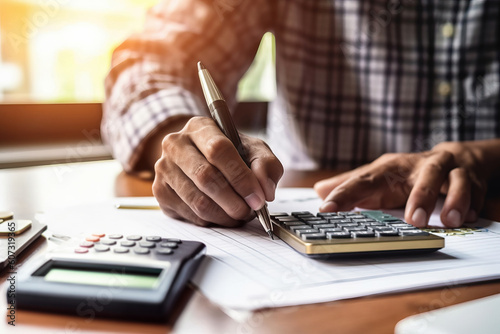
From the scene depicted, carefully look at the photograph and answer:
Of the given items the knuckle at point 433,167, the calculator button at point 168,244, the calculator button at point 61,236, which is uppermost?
the knuckle at point 433,167

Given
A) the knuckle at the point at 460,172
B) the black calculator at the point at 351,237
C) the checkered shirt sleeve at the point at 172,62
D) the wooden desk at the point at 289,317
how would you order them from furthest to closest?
the checkered shirt sleeve at the point at 172,62, the knuckle at the point at 460,172, the black calculator at the point at 351,237, the wooden desk at the point at 289,317

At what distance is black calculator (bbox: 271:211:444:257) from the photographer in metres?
0.35

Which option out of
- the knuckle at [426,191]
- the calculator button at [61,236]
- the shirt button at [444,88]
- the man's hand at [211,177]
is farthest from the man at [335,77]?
the calculator button at [61,236]

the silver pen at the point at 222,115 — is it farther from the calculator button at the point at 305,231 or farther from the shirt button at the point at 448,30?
the shirt button at the point at 448,30

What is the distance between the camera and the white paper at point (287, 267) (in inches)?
11.7

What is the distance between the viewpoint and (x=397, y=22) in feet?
3.23

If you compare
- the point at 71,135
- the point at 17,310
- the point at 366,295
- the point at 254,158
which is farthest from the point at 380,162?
the point at 71,135

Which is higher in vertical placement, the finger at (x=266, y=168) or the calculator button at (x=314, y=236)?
the finger at (x=266, y=168)

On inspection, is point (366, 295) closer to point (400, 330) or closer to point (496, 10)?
point (400, 330)

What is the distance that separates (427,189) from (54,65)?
90 cm

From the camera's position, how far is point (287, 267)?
0.34m

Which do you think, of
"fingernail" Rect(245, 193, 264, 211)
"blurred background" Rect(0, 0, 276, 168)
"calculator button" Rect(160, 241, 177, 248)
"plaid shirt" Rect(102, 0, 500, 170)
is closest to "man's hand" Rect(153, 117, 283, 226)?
"fingernail" Rect(245, 193, 264, 211)

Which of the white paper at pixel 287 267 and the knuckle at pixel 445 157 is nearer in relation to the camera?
the white paper at pixel 287 267

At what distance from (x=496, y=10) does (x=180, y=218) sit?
2.53ft
